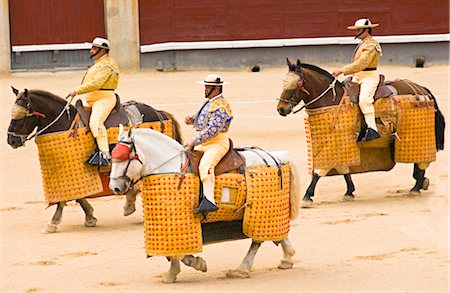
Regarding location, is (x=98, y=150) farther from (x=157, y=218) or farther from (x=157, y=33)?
(x=157, y=33)

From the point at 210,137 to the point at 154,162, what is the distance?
1.36ft

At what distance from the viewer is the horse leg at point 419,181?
12156mm

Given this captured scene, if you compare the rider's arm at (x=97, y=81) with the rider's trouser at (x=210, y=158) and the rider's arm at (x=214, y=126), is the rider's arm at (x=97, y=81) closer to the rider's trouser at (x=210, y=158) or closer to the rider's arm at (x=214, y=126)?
the rider's trouser at (x=210, y=158)

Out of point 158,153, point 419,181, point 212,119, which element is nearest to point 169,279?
point 158,153

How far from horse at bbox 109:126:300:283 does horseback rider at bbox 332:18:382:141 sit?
9.85 feet

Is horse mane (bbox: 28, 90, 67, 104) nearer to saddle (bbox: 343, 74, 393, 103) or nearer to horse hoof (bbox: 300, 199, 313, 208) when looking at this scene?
horse hoof (bbox: 300, 199, 313, 208)

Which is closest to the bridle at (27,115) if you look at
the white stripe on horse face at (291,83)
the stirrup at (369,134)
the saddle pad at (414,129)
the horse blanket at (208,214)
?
the white stripe on horse face at (291,83)

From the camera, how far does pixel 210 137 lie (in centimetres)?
858

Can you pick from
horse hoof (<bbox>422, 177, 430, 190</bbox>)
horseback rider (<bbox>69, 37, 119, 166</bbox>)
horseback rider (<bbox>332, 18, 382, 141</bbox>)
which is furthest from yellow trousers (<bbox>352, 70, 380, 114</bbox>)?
horseback rider (<bbox>69, 37, 119, 166</bbox>)

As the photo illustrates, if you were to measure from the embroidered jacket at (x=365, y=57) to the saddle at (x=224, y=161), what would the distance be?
10.6ft

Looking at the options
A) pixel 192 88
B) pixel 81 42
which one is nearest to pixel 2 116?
pixel 192 88

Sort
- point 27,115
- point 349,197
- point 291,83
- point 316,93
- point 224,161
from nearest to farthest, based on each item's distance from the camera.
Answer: point 224,161 < point 27,115 < point 291,83 < point 316,93 < point 349,197

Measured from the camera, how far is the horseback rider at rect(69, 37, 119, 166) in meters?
10.8

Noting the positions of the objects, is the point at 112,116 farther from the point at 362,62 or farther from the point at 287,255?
the point at 287,255
